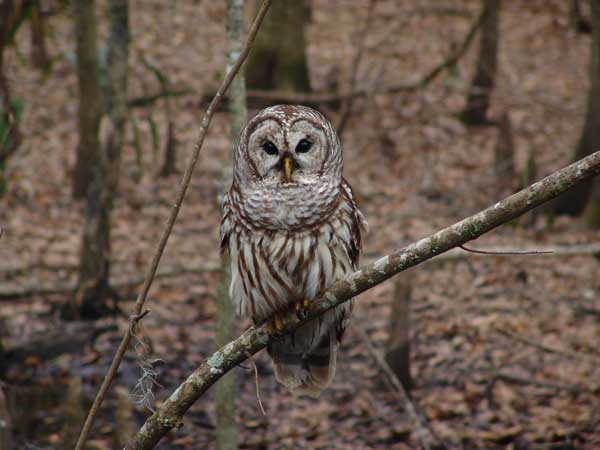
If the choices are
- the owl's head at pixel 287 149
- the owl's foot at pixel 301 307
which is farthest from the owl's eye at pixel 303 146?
the owl's foot at pixel 301 307

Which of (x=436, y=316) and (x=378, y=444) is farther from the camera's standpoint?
(x=436, y=316)

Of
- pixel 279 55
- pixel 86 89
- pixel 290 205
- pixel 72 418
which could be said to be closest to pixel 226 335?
pixel 72 418

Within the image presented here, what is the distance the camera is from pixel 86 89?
1051 cm

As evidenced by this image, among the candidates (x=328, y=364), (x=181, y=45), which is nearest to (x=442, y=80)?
(x=181, y=45)

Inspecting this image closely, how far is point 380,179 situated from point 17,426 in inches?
270

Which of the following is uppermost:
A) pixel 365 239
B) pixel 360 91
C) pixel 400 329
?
pixel 360 91

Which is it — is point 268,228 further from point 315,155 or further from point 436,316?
point 436,316

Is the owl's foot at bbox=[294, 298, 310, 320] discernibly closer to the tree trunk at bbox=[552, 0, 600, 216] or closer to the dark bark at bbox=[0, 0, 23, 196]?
the dark bark at bbox=[0, 0, 23, 196]

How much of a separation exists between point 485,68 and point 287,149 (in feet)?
32.4

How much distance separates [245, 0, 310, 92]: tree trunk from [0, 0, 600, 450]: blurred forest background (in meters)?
0.03

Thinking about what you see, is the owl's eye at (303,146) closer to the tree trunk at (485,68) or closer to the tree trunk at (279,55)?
the tree trunk at (485,68)

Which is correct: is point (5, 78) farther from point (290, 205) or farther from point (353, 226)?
point (353, 226)

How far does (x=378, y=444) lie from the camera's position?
22.1ft

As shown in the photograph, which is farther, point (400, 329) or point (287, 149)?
point (400, 329)
